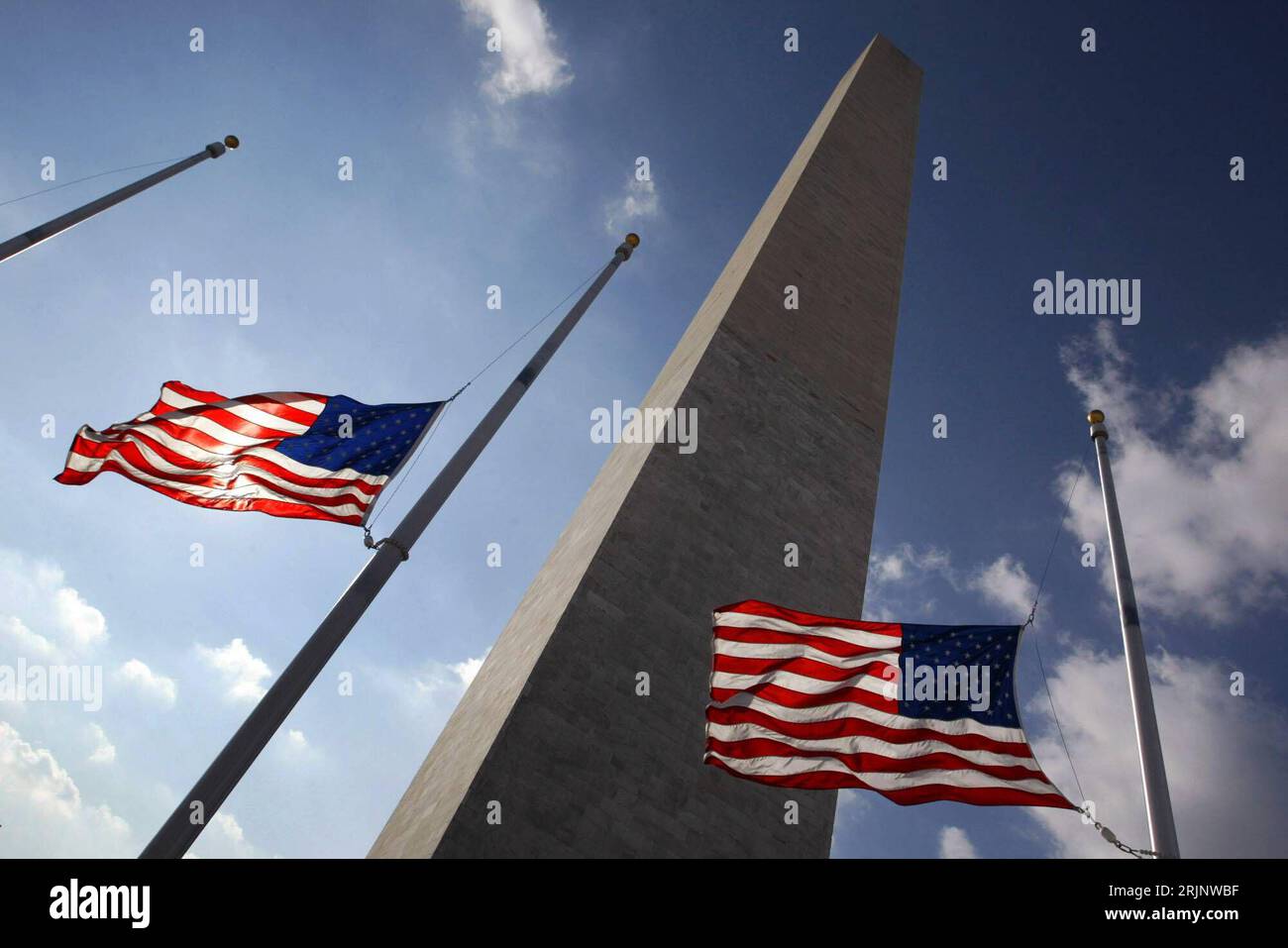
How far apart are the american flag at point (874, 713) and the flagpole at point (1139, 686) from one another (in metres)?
0.71

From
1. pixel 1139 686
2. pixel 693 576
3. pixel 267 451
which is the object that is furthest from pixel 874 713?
pixel 267 451

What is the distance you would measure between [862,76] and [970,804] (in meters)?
28.8

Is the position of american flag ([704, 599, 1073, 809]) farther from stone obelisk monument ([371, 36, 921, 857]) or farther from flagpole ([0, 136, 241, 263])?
flagpole ([0, 136, 241, 263])

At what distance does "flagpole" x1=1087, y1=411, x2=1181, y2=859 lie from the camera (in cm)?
643

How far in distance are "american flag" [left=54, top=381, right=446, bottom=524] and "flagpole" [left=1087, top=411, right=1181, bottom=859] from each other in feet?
23.6

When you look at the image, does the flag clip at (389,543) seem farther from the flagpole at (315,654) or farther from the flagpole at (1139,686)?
the flagpole at (1139,686)

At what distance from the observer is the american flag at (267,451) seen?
8180mm

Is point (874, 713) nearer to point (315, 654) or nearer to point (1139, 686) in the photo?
point (1139, 686)

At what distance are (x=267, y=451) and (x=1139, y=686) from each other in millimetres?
8722

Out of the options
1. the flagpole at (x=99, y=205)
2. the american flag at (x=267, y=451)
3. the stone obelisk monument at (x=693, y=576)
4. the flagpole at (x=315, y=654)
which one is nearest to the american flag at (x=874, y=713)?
the flagpole at (x=315, y=654)

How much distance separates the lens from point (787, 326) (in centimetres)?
1884
